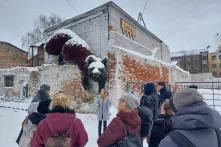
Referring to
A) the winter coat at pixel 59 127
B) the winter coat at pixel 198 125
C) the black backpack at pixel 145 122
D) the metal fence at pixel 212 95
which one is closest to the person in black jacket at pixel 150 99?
the black backpack at pixel 145 122

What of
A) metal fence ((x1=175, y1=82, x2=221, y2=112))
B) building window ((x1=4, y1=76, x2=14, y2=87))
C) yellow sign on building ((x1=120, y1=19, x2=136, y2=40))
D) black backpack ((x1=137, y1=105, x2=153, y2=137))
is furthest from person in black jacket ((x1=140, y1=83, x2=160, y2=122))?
building window ((x1=4, y1=76, x2=14, y2=87))

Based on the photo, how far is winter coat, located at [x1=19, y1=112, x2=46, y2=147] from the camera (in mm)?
4215

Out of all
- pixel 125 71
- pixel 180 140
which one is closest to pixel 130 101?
pixel 180 140

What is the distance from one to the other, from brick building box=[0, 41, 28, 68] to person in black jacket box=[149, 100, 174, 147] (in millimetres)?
42202

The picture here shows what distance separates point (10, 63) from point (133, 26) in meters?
30.9

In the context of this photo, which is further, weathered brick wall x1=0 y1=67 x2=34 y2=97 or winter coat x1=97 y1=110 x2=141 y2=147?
weathered brick wall x1=0 y1=67 x2=34 y2=97

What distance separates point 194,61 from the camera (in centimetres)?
6788

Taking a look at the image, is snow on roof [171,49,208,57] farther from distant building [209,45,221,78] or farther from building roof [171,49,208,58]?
distant building [209,45,221,78]

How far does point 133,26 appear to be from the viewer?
1809 cm

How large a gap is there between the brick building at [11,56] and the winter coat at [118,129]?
139 ft

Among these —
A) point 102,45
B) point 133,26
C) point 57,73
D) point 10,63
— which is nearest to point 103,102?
point 102,45

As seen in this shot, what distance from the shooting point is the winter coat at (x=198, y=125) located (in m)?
2.14

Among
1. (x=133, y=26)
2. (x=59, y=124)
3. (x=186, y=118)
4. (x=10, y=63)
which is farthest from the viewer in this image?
(x=10, y=63)

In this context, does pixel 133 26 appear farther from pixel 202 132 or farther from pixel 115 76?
pixel 202 132
